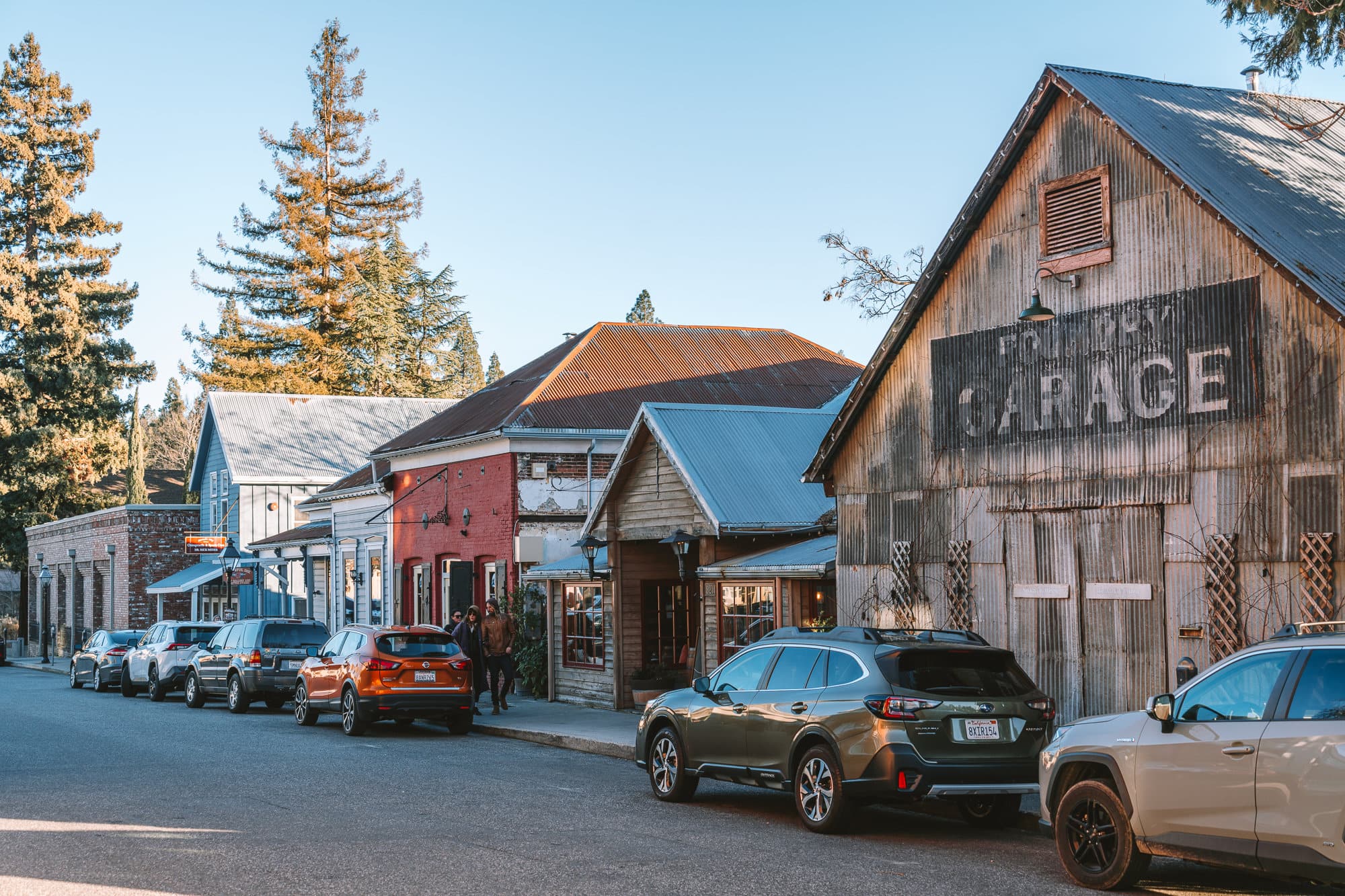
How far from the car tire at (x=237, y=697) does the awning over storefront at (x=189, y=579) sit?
19548mm

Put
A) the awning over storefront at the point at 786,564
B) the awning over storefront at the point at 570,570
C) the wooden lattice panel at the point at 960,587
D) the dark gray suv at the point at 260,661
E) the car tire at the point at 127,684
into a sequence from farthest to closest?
the car tire at the point at 127,684 → the dark gray suv at the point at 260,661 → the awning over storefront at the point at 570,570 → the awning over storefront at the point at 786,564 → the wooden lattice panel at the point at 960,587

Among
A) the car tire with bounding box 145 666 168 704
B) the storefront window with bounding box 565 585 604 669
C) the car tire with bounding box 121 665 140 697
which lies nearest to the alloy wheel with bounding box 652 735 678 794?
the storefront window with bounding box 565 585 604 669

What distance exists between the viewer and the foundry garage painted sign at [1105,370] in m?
14.4

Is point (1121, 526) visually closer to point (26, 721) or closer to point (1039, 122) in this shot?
point (1039, 122)

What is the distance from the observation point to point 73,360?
58750mm

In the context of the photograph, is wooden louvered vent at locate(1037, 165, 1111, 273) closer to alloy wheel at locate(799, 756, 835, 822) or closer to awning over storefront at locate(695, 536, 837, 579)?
awning over storefront at locate(695, 536, 837, 579)

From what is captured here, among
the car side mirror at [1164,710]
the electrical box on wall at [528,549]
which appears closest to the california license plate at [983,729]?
the car side mirror at [1164,710]

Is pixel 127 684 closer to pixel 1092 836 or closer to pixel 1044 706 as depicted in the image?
pixel 1044 706

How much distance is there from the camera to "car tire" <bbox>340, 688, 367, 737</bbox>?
70.3 feet

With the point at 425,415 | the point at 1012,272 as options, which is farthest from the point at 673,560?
the point at 425,415

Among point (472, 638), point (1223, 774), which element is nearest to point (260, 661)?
point (472, 638)

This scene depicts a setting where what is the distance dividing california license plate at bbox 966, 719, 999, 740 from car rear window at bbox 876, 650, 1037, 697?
0.21m

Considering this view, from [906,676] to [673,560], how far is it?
13.6 meters

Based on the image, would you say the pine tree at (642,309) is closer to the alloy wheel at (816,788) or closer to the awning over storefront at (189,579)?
the awning over storefront at (189,579)
